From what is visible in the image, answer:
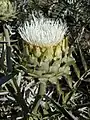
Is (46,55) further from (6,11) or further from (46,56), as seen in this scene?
(6,11)

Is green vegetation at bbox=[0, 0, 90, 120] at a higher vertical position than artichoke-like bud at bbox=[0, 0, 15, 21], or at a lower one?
lower

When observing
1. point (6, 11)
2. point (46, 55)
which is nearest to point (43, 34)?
point (46, 55)

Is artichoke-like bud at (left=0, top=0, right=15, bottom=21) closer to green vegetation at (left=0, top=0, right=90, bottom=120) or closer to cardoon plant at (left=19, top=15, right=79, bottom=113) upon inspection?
green vegetation at (left=0, top=0, right=90, bottom=120)

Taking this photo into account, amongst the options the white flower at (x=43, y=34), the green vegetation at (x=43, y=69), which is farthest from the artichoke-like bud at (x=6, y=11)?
the white flower at (x=43, y=34)

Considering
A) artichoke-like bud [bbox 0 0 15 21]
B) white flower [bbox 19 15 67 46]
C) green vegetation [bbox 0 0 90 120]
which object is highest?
artichoke-like bud [bbox 0 0 15 21]

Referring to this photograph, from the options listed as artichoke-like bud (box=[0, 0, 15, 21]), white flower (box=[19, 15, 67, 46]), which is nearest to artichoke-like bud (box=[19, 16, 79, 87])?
white flower (box=[19, 15, 67, 46])

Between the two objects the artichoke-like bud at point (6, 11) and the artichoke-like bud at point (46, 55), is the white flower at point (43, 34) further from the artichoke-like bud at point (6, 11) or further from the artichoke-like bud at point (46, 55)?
the artichoke-like bud at point (6, 11)

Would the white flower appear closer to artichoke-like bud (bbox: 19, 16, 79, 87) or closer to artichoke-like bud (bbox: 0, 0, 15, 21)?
artichoke-like bud (bbox: 19, 16, 79, 87)

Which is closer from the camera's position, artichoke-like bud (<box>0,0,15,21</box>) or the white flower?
the white flower

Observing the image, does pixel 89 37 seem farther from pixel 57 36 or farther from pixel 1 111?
pixel 57 36
